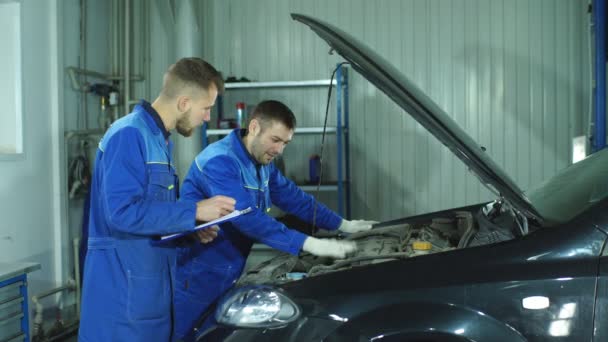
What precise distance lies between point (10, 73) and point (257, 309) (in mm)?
3259

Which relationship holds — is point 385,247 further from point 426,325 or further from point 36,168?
point 36,168

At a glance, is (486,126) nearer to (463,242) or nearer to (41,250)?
(463,242)

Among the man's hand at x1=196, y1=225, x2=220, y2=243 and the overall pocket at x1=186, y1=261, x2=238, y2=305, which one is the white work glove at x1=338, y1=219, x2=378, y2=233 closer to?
the overall pocket at x1=186, y1=261, x2=238, y2=305

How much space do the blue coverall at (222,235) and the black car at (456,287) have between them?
1.62 feet

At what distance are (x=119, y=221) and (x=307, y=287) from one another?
2.15 feet

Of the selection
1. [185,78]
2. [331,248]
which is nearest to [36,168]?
[185,78]

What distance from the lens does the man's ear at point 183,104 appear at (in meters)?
2.05

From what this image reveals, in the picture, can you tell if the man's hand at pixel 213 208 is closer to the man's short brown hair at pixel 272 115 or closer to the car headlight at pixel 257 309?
the car headlight at pixel 257 309

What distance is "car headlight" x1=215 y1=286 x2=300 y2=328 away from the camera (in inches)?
67.9

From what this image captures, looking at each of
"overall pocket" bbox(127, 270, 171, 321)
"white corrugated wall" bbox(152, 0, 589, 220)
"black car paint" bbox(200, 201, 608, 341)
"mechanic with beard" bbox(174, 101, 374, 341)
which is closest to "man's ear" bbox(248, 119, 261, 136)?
"mechanic with beard" bbox(174, 101, 374, 341)

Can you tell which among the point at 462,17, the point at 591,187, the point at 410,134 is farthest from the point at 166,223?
the point at 462,17

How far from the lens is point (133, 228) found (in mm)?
1792

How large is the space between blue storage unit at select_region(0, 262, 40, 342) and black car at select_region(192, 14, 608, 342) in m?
1.72

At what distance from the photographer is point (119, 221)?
179cm
